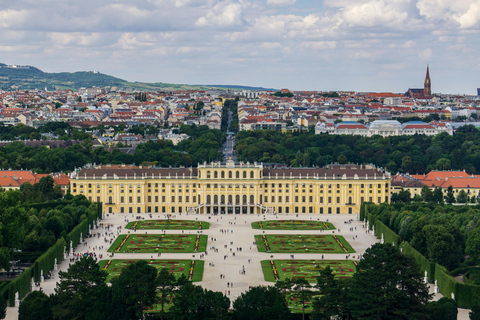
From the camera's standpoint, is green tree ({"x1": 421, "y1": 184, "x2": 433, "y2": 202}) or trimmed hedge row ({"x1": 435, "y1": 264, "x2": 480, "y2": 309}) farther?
green tree ({"x1": 421, "y1": 184, "x2": 433, "y2": 202})

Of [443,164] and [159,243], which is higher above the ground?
[443,164]

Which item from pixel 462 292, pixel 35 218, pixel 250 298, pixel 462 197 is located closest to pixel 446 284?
pixel 462 292

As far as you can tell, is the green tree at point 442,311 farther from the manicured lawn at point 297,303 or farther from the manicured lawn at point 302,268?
the manicured lawn at point 302,268

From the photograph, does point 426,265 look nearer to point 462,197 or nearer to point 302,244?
point 302,244

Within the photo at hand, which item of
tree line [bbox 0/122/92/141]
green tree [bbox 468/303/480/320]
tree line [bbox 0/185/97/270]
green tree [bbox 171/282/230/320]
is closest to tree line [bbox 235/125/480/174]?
tree line [bbox 0/122/92/141]

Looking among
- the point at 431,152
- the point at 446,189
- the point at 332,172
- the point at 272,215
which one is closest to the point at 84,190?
the point at 272,215

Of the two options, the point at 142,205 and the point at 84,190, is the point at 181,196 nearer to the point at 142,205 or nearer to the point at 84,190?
the point at 142,205

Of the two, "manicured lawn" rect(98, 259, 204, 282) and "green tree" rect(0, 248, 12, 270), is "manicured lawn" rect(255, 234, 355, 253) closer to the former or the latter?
"manicured lawn" rect(98, 259, 204, 282)
